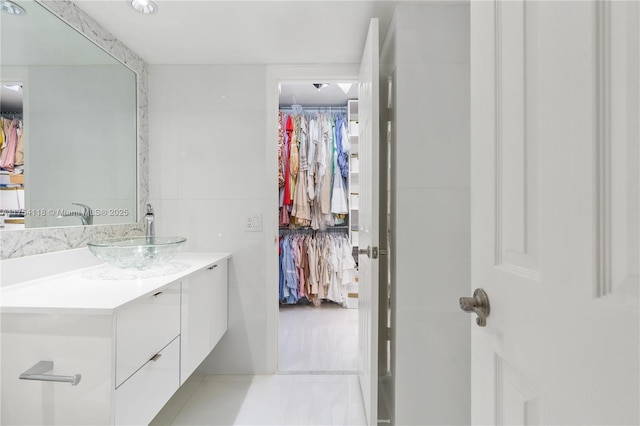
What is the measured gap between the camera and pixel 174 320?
1437mm

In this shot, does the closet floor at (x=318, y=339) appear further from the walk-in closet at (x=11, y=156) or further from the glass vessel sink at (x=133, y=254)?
the walk-in closet at (x=11, y=156)

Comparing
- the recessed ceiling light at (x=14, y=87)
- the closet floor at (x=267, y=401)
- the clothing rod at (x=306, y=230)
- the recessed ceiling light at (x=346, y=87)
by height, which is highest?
the recessed ceiling light at (x=346, y=87)

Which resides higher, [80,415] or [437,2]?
[437,2]

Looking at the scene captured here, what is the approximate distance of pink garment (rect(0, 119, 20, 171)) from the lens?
1265 millimetres

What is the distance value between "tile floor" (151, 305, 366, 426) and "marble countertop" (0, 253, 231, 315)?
0.84 meters

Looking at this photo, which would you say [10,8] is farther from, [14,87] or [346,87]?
[346,87]

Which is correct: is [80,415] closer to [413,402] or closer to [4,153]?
[4,153]

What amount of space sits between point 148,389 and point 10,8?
1.58m

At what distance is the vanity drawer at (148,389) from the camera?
3.55ft

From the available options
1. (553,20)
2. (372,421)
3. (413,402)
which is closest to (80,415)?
(372,421)

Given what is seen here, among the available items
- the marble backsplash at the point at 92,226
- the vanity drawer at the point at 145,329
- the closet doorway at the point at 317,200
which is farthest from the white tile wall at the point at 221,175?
the closet doorway at the point at 317,200

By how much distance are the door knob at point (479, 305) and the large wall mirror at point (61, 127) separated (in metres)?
1.64

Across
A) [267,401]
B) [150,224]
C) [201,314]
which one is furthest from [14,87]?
[267,401]

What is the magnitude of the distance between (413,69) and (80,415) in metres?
1.83
